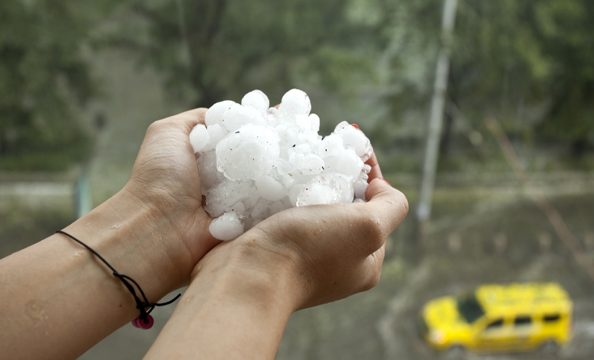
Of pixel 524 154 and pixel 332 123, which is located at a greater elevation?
pixel 332 123

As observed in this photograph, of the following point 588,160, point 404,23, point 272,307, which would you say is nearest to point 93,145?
point 404,23

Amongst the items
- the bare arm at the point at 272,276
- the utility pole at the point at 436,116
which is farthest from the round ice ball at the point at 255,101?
the utility pole at the point at 436,116

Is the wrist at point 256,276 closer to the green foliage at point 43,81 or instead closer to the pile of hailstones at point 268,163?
the pile of hailstones at point 268,163

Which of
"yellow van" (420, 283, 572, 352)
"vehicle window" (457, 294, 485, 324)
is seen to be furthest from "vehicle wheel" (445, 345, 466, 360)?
"vehicle window" (457, 294, 485, 324)

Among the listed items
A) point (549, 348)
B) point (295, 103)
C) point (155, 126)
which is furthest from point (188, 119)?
point (549, 348)

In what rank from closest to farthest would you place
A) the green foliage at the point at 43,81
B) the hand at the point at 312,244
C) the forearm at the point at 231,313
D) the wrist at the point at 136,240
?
1. the forearm at the point at 231,313
2. the hand at the point at 312,244
3. the wrist at the point at 136,240
4. the green foliage at the point at 43,81

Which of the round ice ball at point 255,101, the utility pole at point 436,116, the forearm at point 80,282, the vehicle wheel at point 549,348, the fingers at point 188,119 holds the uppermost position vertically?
the round ice ball at point 255,101

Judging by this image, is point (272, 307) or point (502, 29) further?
point (502, 29)

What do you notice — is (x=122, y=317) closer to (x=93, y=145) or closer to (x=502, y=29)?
(x=93, y=145)
